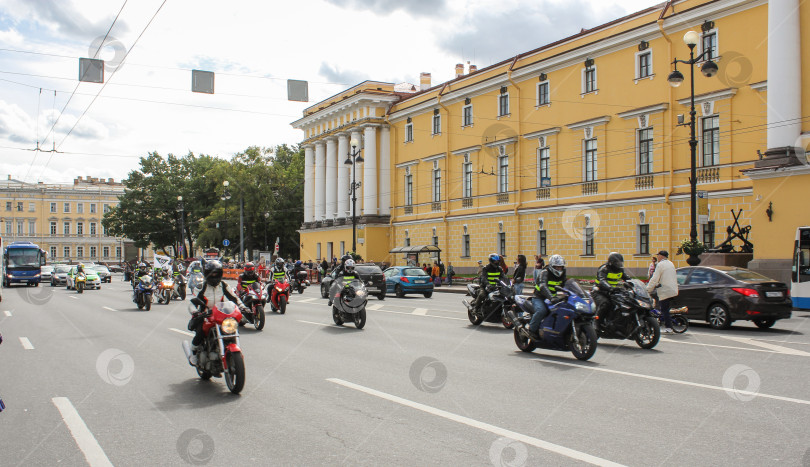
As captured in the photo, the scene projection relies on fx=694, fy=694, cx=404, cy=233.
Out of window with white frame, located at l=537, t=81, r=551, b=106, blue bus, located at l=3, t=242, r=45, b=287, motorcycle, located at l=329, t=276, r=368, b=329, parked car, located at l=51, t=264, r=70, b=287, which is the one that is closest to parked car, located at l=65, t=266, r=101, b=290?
blue bus, located at l=3, t=242, r=45, b=287

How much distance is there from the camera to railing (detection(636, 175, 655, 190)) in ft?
111

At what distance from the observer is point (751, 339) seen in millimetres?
13914

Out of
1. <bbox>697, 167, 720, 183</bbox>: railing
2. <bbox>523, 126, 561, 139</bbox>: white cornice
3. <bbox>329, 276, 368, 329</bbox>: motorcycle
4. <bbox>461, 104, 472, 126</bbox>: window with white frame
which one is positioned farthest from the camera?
<bbox>461, 104, 472, 126</bbox>: window with white frame

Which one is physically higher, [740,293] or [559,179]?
[559,179]

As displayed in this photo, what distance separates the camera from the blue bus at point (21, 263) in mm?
47250

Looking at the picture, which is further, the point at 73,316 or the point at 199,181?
the point at 199,181

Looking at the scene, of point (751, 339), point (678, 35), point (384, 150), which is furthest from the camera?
point (384, 150)

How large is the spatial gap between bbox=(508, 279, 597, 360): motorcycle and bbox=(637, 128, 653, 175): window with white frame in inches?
988

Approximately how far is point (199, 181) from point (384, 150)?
46.9 m

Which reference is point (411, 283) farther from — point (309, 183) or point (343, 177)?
point (309, 183)

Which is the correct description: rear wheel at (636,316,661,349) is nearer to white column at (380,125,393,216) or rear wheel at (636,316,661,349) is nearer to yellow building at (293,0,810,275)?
yellow building at (293,0,810,275)

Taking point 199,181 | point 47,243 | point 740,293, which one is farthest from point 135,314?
point 47,243

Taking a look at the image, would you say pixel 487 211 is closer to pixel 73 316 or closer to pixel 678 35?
pixel 678 35

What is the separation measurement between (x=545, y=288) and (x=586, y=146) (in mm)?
28245
